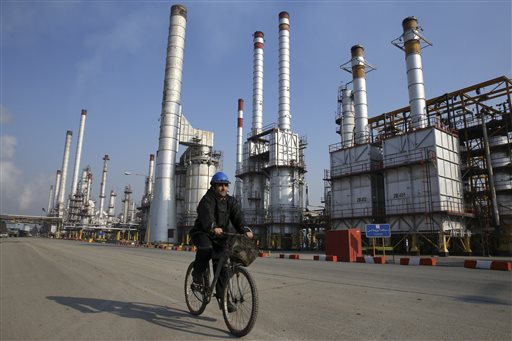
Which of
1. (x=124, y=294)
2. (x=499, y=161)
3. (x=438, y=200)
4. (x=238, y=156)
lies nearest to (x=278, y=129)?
(x=238, y=156)

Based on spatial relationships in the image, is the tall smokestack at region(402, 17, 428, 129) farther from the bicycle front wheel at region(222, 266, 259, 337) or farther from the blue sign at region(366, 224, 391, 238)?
the bicycle front wheel at region(222, 266, 259, 337)

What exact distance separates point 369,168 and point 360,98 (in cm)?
1012

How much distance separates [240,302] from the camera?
378 centimetres

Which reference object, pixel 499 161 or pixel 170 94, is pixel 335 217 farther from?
pixel 170 94

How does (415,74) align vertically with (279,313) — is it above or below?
above

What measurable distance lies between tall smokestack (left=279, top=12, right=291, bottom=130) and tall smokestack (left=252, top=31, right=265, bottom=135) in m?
4.45

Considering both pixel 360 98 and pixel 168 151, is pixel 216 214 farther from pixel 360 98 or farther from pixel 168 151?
pixel 168 151

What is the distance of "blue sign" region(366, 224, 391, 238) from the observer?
17.5 m

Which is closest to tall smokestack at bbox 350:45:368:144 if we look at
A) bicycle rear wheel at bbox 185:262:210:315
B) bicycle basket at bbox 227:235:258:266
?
bicycle rear wheel at bbox 185:262:210:315

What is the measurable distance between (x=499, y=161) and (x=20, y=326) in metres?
40.4

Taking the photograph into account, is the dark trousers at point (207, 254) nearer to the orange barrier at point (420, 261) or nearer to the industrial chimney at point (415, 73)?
the orange barrier at point (420, 261)

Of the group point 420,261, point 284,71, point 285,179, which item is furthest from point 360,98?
point 420,261

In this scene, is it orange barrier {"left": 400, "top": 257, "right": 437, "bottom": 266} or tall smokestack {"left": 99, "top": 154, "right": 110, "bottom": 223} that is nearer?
orange barrier {"left": 400, "top": 257, "right": 437, "bottom": 266}

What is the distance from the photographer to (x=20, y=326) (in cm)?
402
